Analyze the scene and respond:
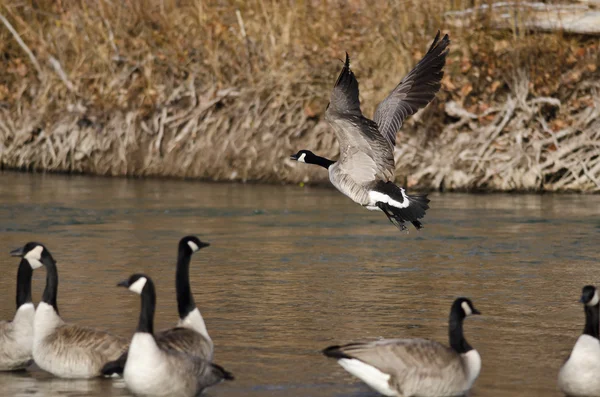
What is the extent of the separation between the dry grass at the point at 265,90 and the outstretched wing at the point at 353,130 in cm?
904

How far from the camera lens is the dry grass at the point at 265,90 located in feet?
72.9

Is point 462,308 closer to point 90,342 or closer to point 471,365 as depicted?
point 471,365

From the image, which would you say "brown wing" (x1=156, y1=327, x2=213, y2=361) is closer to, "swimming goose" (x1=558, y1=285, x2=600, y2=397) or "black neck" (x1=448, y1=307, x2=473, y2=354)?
"black neck" (x1=448, y1=307, x2=473, y2=354)

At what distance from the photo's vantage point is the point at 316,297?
11.9 m

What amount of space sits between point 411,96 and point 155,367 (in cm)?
682

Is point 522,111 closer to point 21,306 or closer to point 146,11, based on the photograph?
point 146,11

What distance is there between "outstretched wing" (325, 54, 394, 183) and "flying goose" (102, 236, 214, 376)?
2918mm

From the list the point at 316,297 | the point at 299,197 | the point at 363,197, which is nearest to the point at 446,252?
the point at 363,197

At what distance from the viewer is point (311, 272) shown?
13.6m

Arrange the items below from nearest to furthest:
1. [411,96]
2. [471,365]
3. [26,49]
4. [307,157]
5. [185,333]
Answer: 1. [471,365]
2. [185,333]
3. [411,96]
4. [307,157]
5. [26,49]

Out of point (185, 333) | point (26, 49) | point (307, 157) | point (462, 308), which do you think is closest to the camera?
point (462, 308)

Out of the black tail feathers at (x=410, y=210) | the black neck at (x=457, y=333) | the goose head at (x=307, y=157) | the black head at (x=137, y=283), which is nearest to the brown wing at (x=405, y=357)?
the black neck at (x=457, y=333)

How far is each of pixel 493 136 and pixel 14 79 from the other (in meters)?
12.9

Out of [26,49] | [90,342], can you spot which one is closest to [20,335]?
[90,342]
